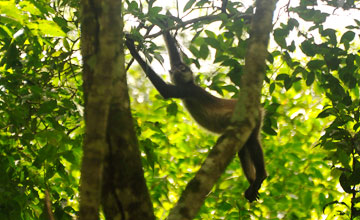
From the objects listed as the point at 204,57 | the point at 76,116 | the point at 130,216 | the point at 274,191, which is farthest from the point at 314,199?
the point at 130,216

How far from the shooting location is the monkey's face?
5.65m

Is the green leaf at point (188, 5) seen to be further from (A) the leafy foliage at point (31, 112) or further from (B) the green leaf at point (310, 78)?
(B) the green leaf at point (310, 78)

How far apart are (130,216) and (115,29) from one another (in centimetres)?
95

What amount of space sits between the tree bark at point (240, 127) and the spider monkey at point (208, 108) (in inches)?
96.7

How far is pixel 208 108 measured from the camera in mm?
5812

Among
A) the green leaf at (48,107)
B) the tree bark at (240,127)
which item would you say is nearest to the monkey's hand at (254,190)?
the tree bark at (240,127)

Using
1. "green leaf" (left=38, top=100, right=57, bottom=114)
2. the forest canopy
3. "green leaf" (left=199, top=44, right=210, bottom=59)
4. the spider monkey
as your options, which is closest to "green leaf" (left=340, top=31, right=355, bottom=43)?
the forest canopy

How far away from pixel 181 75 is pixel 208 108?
2.04ft

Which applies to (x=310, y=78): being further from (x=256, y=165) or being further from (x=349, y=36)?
(x=256, y=165)

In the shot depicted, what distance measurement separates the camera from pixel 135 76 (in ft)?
27.9

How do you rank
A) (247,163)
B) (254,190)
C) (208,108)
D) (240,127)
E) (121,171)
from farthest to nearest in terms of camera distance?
(208,108)
(247,163)
(254,190)
(240,127)
(121,171)

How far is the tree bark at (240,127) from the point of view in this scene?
81.4 inches

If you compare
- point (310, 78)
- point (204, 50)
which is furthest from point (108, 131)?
point (310, 78)

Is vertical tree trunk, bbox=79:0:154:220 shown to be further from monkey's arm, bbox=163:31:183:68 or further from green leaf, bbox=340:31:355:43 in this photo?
monkey's arm, bbox=163:31:183:68
